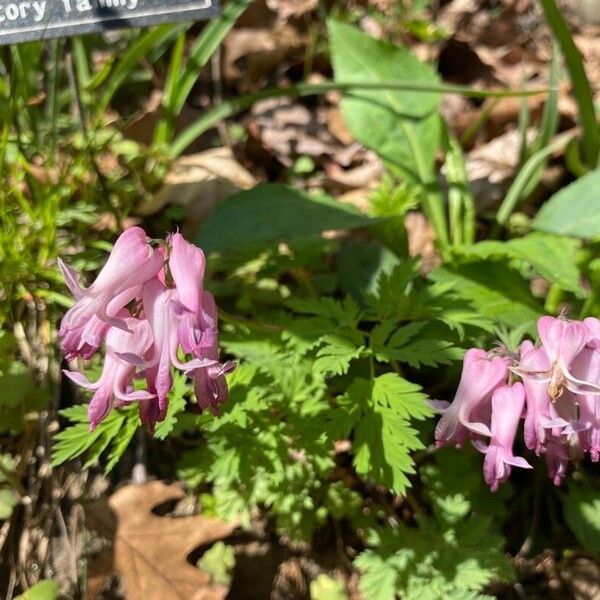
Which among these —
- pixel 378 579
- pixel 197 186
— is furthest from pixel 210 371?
pixel 197 186

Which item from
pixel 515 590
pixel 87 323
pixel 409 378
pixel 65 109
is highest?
pixel 65 109

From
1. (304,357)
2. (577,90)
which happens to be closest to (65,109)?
(304,357)

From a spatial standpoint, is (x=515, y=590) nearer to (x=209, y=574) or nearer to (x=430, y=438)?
(x=430, y=438)

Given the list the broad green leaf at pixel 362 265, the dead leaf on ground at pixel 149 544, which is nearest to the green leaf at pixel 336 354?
the broad green leaf at pixel 362 265

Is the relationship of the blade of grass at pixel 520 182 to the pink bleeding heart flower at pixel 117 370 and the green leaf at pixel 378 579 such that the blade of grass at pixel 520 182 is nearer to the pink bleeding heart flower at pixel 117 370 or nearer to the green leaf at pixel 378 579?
the green leaf at pixel 378 579

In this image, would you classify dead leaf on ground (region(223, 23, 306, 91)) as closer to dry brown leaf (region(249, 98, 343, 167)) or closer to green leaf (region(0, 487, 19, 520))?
dry brown leaf (region(249, 98, 343, 167))

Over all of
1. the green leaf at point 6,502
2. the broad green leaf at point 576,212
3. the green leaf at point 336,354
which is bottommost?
the green leaf at point 6,502

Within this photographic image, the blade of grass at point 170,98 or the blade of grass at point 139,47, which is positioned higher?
the blade of grass at point 139,47

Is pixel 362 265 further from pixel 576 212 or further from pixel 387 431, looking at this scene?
pixel 387 431
